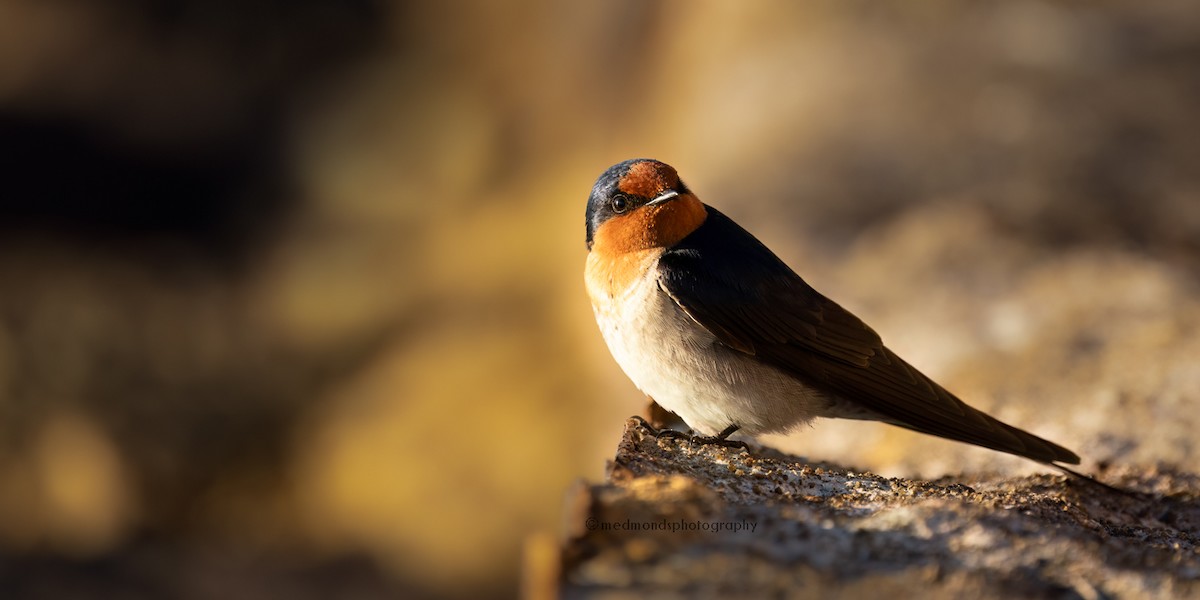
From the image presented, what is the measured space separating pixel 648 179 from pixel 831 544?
1.27 metres

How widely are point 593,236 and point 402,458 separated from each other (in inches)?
217

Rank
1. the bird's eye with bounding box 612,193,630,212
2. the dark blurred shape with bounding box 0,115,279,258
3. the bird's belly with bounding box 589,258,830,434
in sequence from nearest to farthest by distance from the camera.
→ the bird's belly with bounding box 589,258,830,434
the bird's eye with bounding box 612,193,630,212
the dark blurred shape with bounding box 0,115,279,258

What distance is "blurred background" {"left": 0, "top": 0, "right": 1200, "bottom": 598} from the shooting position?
550cm

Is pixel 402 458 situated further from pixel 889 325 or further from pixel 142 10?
pixel 142 10

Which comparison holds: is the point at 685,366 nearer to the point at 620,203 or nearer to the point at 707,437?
the point at 707,437

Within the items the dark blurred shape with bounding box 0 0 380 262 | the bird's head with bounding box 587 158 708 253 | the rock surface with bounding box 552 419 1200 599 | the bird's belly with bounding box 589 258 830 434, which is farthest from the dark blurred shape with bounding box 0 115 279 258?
the rock surface with bounding box 552 419 1200 599

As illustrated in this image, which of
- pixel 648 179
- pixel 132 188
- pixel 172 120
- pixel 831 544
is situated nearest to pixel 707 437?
pixel 648 179

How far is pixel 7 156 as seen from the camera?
10750 mm

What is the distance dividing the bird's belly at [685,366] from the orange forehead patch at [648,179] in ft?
0.73

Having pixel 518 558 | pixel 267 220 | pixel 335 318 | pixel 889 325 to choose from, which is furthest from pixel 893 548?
pixel 267 220

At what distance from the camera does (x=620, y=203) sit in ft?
10.2

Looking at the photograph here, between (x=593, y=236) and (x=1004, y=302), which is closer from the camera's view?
(x=593, y=236)

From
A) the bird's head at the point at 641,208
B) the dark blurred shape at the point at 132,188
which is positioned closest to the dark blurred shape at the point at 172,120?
the dark blurred shape at the point at 132,188

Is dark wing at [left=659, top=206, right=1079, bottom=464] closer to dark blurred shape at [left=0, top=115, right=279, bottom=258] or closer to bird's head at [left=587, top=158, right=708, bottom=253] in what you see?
bird's head at [left=587, top=158, right=708, bottom=253]
